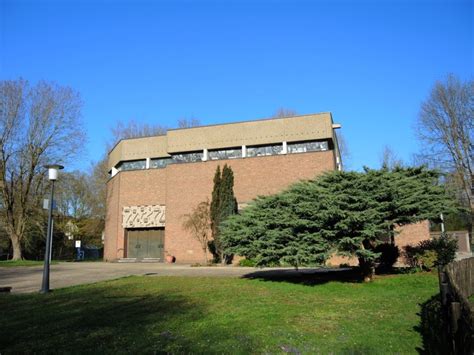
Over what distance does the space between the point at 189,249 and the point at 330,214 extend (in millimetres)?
18051

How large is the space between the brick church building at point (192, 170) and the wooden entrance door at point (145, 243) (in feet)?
0.26

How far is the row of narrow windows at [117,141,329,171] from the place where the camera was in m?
26.9

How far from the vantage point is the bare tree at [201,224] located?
1080 inches

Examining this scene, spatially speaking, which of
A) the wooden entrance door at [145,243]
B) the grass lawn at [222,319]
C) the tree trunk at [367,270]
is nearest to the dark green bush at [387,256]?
the tree trunk at [367,270]

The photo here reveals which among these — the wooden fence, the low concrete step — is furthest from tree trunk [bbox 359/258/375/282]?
the low concrete step

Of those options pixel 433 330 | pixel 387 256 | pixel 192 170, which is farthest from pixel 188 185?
pixel 433 330

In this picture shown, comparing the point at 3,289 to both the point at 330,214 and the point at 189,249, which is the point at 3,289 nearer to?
the point at 330,214

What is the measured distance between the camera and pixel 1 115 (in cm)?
3067

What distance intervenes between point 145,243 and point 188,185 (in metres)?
6.57

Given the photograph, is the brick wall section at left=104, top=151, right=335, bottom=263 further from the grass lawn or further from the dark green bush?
the grass lawn

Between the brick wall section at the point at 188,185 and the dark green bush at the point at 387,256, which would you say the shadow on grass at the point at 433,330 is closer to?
the dark green bush at the point at 387,256

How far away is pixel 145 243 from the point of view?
31672 mm

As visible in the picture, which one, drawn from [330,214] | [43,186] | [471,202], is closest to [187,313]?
[330,214]

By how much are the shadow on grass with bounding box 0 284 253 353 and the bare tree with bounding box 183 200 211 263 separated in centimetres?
1634
